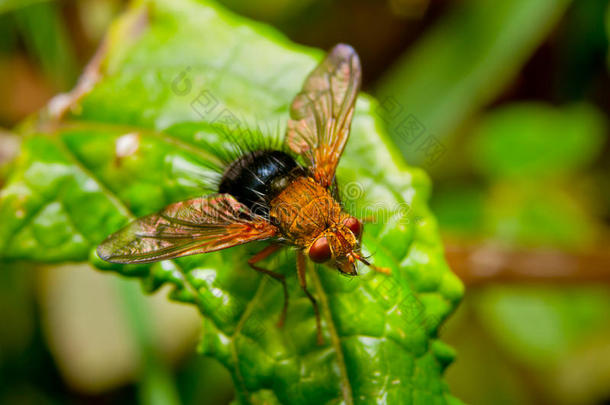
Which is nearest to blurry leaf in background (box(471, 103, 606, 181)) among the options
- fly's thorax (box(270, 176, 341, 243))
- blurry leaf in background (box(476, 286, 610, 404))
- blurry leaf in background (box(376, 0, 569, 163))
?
blurry leaf in background (box(376, 0, 569, 163))

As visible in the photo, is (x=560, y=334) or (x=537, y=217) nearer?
(x=560, y=334)

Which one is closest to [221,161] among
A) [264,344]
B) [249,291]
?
[249,291]

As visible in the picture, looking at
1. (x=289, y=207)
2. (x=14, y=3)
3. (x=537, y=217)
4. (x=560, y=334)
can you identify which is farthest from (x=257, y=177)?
(x=537, y=217)

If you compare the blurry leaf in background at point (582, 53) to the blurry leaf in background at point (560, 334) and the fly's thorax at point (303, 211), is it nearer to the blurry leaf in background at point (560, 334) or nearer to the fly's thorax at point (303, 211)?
the blurry leaf in background at point (560, 334)

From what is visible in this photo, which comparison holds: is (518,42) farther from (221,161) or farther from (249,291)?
(249,291)

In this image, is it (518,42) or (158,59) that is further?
(518,42)

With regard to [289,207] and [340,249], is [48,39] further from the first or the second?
A: [340,249]

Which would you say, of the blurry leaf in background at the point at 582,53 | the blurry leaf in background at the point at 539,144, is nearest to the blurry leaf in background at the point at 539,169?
the blurry leaf in background at the point at 539,144
